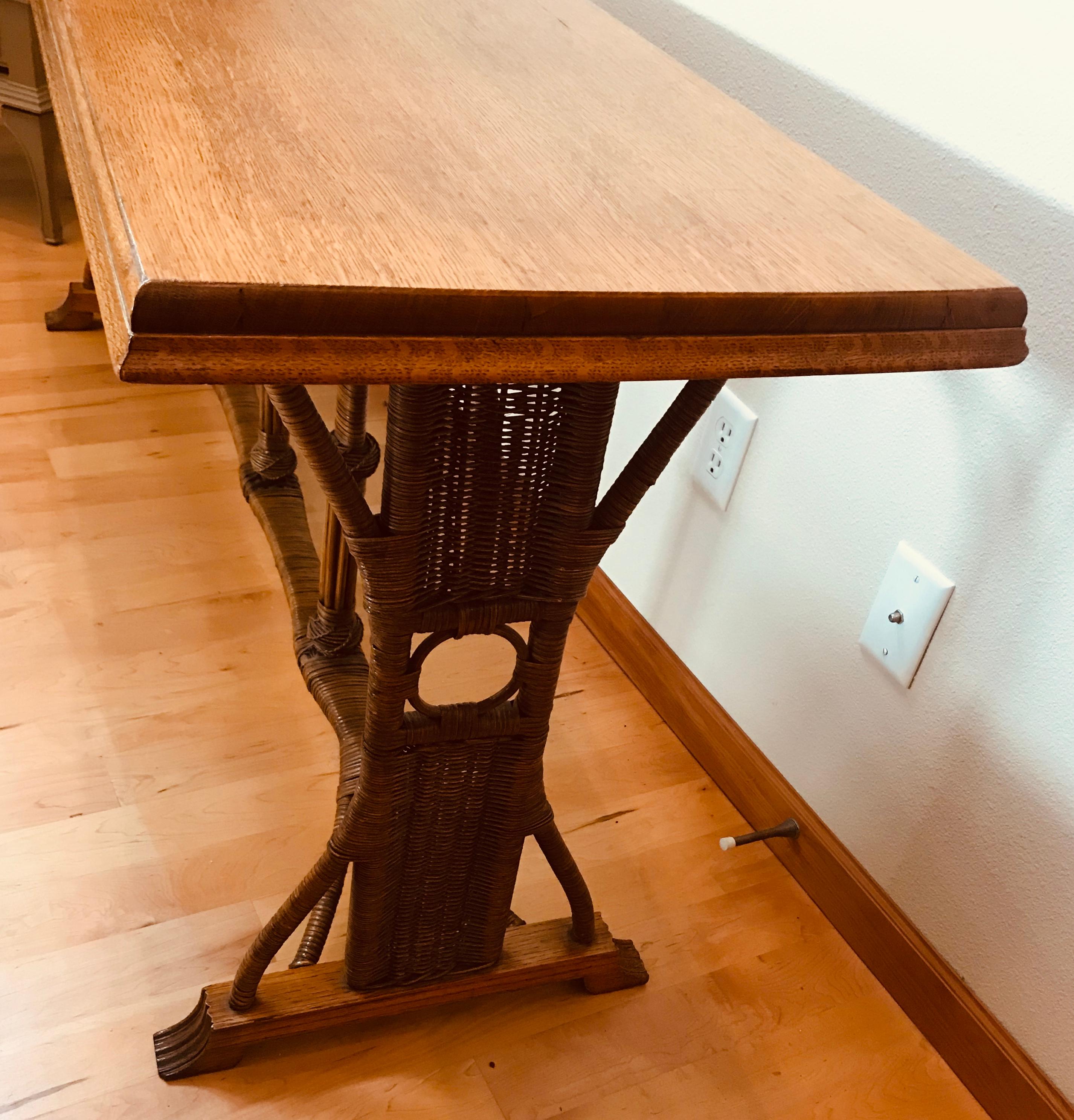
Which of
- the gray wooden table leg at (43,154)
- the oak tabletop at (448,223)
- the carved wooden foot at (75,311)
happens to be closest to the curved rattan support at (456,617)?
the oak tabletop at (448,223)

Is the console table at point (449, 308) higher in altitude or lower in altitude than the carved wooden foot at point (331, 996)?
higher

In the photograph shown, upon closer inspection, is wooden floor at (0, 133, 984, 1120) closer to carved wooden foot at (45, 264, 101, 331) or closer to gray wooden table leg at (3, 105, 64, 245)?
carved wooden foot at (45, 264, 101, 331)

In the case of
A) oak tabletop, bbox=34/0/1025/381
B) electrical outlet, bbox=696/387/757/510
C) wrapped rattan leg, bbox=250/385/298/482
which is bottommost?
wrapped rattan leg, bbox=250/385/298/482

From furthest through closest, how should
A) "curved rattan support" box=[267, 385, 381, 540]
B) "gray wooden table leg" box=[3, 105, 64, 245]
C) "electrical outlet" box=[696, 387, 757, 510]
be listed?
"gray wooden table leg" box=[3, 105, 64, 245]
"electrical outlet" box=[696, 387, 757, 510]
"curved rattan support" box=[267, 385, 381, 540]

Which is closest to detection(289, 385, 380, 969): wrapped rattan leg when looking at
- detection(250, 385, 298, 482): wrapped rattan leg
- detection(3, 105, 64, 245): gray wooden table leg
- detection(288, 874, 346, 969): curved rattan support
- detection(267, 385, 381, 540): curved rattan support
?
detection(288, 874, 346, 969): curved rattan support

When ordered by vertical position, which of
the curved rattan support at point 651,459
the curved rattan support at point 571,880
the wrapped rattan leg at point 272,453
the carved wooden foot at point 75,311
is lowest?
the carved wooden foot at point 75,311

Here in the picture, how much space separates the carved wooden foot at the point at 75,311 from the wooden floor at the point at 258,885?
395 millimetres

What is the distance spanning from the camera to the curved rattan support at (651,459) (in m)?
0.70

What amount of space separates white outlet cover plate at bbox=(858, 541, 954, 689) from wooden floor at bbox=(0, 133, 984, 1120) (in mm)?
294

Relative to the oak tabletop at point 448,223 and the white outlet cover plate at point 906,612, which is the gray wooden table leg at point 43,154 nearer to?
the oak tabletop at point 448,223

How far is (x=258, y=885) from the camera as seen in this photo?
1022 mm

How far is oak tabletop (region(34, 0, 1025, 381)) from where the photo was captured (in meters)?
0.45

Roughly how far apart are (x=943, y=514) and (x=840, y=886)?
0.39 meters

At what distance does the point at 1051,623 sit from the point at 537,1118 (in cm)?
55
